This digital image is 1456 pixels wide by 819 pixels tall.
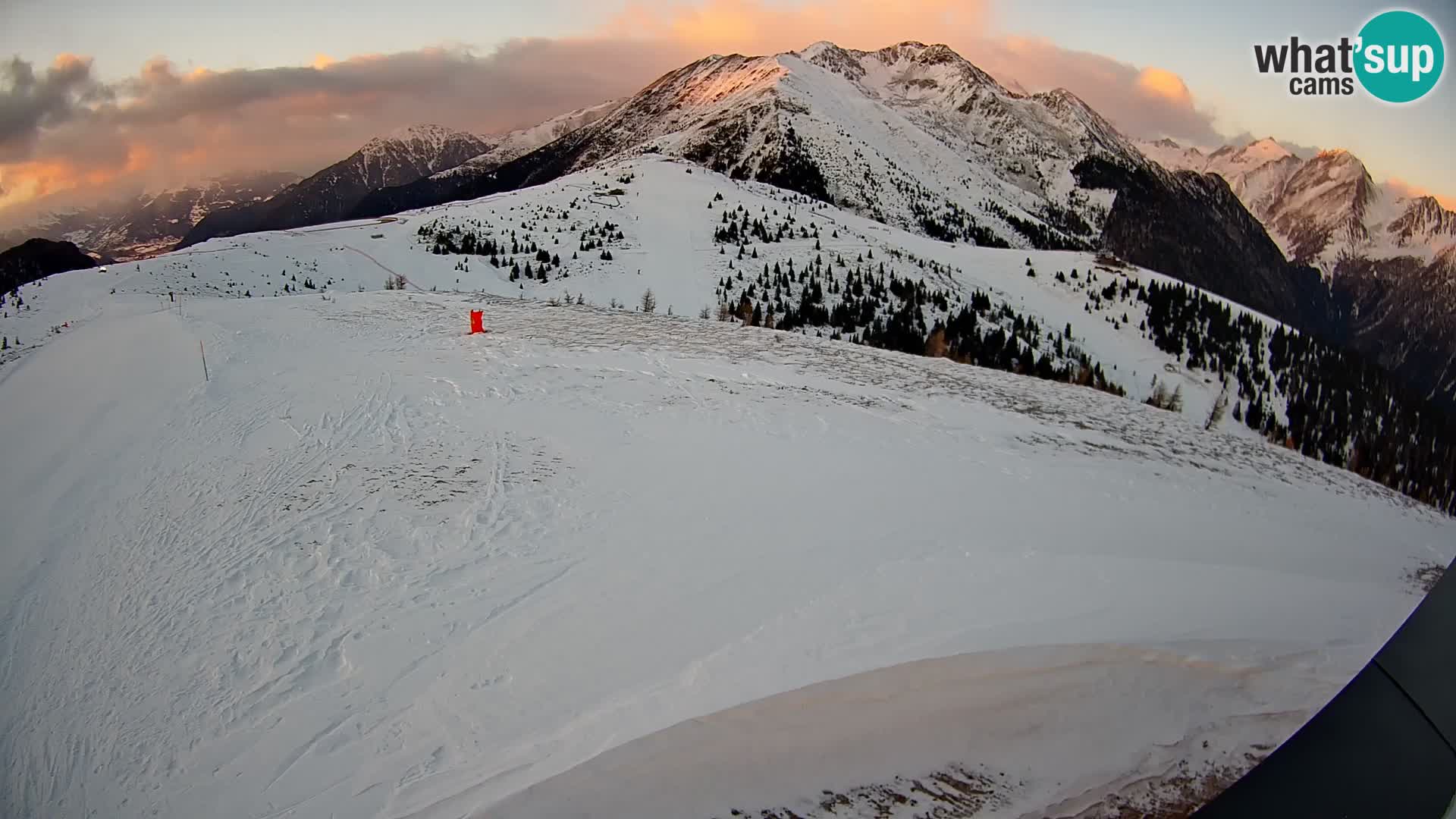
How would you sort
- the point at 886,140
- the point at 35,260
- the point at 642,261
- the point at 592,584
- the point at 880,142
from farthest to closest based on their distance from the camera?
the point at 886,140, the point at 880,142, the point at 642,261, the point at 592,584, the point at 35,260

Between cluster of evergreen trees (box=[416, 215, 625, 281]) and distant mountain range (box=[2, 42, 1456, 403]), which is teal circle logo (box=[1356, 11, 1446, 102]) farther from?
cluster of evergreen trees (box=[416, 215, 625, 281])

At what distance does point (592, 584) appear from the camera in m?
3.07

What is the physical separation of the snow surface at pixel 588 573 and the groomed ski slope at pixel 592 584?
15 millimetres

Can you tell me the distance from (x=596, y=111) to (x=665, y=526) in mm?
168987

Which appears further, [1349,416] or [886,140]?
[886,140]

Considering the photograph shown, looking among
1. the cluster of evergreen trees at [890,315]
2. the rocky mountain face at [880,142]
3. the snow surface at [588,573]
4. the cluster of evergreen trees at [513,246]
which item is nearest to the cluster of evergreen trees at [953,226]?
the rocky mountain face at [880,142]

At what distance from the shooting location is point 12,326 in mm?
3672

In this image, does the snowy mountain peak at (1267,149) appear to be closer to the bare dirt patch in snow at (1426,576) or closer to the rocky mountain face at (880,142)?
the bare dirt patch in snow at (1426,576)

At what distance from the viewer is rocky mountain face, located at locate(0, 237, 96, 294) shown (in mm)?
2393

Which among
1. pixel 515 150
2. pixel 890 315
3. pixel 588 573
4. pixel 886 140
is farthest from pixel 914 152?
pixel 515 150

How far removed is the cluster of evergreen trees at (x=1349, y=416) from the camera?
1434 millimetres

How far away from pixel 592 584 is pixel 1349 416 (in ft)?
8.68

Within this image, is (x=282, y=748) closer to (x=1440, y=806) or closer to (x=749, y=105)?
(x=1440, y=806)

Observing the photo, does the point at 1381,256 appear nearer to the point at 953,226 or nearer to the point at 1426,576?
the point at 1426,576
